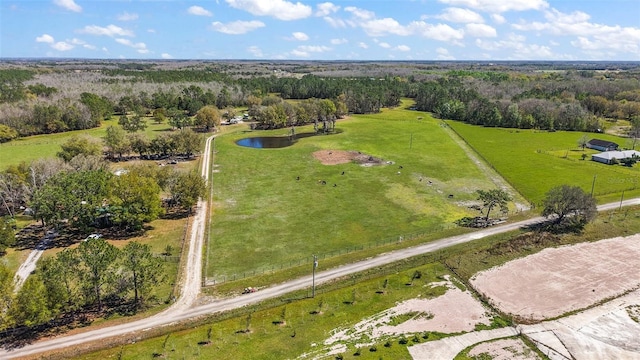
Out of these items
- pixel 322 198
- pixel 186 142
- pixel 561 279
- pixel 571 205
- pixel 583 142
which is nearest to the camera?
pixel 561 279

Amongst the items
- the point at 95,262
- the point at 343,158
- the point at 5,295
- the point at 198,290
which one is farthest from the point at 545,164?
the point at 5,295

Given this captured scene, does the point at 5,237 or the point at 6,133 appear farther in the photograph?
the point at 6,133

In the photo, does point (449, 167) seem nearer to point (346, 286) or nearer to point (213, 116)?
point (346, 286)

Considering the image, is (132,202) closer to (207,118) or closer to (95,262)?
(95,262)

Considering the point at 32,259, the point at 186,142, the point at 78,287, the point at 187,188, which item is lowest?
the point at 32,259

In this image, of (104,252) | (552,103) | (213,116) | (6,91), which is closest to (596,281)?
(104,252)

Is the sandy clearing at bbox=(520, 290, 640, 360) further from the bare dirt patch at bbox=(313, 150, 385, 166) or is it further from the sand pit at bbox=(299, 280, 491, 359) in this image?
the bare dirt patch at bbox=(313, 150, 385, 166)

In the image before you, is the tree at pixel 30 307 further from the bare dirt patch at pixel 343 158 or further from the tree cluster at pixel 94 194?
the bare dirt patch at pixel 343 158
